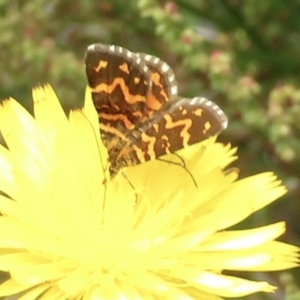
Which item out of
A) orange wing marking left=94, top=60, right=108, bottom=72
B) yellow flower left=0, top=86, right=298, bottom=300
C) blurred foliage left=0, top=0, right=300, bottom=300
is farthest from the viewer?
blurred foliage left=0, top=0, right=300, bottom=300

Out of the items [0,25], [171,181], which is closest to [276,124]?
[171,181]

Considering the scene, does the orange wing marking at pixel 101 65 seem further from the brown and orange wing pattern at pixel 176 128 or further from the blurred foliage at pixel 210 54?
the blurred foliage at pixel 210 54

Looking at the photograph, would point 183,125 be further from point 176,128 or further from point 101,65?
point 101,65

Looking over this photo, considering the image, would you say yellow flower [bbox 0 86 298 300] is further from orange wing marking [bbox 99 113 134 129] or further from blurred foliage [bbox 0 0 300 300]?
blurred foliage [bbox 0 0 300 300]

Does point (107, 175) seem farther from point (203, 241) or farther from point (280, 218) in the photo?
point (280, 218)

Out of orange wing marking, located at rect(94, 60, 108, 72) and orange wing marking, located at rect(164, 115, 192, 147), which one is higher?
orange wing marking, located at rect(94, 60, 108, 72)

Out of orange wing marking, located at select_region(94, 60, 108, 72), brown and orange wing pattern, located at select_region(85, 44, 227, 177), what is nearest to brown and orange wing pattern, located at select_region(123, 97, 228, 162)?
brown and orange wing pattern, located at select_region(85, 44, 227, 177)

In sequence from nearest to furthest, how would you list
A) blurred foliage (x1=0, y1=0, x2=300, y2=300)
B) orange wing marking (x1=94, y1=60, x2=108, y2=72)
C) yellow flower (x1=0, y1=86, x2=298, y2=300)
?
yellow flower (x1=0, y1=86, x2=298, y2=300) < orange wing marking (x1=94, y1=60, x2=108, y2=72) < blurred foliage (x1=0, y1=0, x2=300, y2=300)
